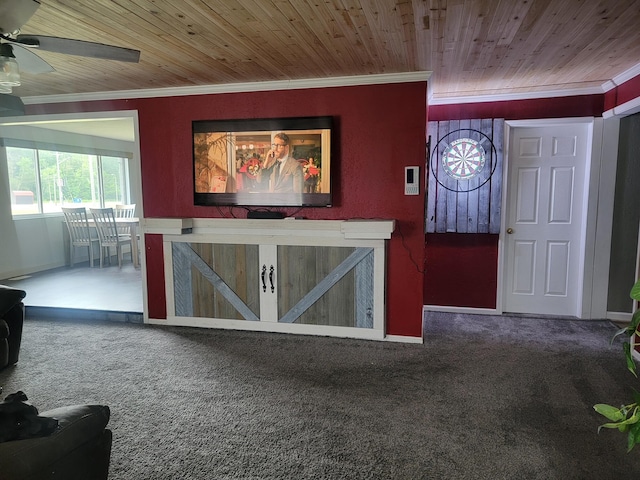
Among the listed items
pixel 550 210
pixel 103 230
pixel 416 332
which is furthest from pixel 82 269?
pixel 550 210

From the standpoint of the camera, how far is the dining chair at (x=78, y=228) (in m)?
6.72

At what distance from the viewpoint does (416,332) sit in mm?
3688

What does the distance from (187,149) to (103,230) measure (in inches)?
143

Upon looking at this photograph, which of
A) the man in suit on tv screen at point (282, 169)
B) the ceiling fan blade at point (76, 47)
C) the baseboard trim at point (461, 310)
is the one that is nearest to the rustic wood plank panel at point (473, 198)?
the baseboard trim at point (461, 310)

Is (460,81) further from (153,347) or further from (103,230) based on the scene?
(103,230)

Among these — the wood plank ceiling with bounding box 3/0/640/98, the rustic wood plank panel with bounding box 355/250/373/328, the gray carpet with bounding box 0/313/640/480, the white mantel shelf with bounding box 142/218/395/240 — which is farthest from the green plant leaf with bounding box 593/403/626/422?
the rustic wood plank panel with bounding box 355/250/373/328

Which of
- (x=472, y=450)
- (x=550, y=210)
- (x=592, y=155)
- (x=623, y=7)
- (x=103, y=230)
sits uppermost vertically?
(x=623, y=7)

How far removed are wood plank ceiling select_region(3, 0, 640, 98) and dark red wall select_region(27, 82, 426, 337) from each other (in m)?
0.22

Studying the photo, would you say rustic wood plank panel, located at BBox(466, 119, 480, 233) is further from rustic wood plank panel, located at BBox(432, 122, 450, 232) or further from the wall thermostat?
the wall thermostat

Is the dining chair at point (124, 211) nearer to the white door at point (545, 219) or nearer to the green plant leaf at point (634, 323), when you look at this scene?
the white door at point (545, 219)

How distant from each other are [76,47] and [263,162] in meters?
1.86

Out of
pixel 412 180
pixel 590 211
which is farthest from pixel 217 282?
pixel 590 211

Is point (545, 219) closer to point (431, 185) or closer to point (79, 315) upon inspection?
point (431, 185)

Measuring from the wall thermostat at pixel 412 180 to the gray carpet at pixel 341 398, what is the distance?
52.2 inches
